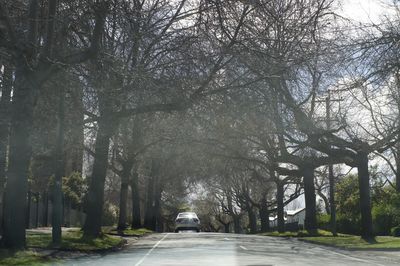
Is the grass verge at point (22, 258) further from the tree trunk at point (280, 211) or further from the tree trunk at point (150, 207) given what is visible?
the tree trunk at point (150, 207)

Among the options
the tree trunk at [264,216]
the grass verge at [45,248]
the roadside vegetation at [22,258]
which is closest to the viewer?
the roadside vegetation at [22,258]

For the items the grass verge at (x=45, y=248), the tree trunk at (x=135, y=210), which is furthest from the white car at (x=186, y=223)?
the grass verge at (x=45, y=248)

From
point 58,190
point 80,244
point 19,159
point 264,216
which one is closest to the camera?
point 19,159

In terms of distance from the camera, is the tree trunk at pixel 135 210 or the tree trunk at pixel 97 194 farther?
the tree trunk at pixel 135 210

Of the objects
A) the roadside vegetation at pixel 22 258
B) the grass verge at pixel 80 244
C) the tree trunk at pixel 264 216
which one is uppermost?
the tree trunk at pixel 264 216

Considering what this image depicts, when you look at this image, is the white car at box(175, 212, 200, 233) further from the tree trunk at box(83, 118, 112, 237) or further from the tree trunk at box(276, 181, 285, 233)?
the tree trunk at box(83, 118, 112, 237)

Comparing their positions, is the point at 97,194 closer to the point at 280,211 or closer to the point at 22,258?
A: the point at 22,258

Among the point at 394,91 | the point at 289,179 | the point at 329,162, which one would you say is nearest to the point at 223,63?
the point at 394,91

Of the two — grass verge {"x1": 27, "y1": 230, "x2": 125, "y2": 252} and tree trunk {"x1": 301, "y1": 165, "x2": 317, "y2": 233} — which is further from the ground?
tree trunk {"x1": 301, "y1": 165, "x2": 317, "y2": 233}

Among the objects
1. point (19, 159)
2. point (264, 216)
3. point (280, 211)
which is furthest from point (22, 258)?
point (264, 216)

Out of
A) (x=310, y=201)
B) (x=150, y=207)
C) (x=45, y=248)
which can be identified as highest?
(x=150, y=207)

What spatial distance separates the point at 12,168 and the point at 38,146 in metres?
6.45

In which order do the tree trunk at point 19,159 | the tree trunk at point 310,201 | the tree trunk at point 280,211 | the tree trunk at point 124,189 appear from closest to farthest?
the tree trunk at point 19,159
the tree trunk at point 124,189
the tree trunk at point 310,201
the tree trunk at point 280,211

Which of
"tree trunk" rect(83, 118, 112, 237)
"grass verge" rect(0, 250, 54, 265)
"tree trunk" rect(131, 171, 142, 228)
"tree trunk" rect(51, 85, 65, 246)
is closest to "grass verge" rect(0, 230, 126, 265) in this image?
"grass verge" rect(0, 250, 54, 265)
